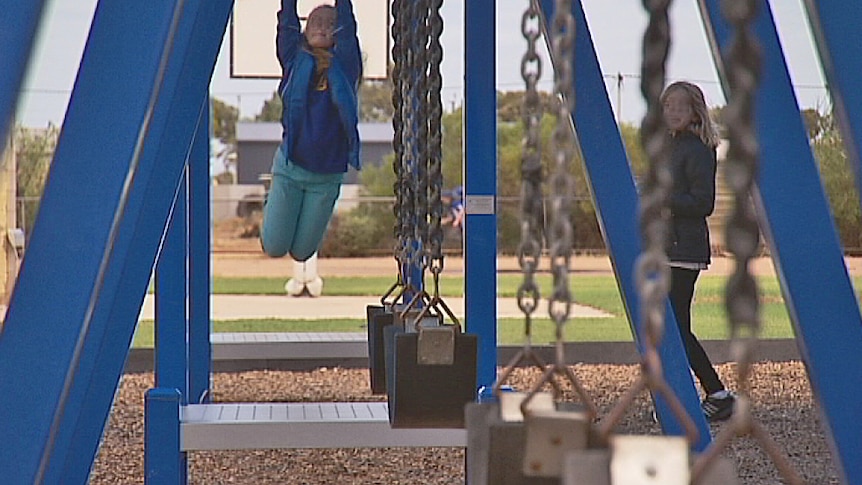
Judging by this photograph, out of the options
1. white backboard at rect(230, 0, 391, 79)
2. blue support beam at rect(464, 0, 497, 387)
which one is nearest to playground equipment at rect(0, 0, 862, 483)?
blue support beam at rect(464, 0, 497, 387)

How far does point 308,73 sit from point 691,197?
1502 millimetres

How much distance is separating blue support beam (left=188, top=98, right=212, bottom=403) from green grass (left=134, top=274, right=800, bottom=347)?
3209mm

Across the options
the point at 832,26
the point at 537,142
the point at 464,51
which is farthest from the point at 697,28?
the point at 537,142

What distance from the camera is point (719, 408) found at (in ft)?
19.5

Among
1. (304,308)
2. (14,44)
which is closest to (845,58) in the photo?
(14,44)

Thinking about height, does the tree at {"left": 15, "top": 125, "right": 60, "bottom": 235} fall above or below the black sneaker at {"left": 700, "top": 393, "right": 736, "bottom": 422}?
above

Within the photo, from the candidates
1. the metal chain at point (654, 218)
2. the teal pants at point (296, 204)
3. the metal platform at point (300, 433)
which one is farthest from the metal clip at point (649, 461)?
the teal pants at point (296, 204)

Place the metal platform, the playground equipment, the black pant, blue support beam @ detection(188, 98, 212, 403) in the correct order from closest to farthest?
1. the playground equipment
2. the metal platform
3. the black pant
4. blue support beam @ detection(188, 98, 212, 403)

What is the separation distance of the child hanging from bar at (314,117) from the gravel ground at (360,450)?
1.00 metres

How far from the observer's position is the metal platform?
4492mm

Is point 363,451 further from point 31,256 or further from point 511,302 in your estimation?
point 511,302

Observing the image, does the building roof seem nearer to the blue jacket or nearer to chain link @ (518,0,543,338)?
the blue jacket

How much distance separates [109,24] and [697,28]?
7.65 metres

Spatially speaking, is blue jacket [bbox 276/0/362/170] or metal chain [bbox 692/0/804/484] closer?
→ metal chain [bbox 692/0/804/484]
